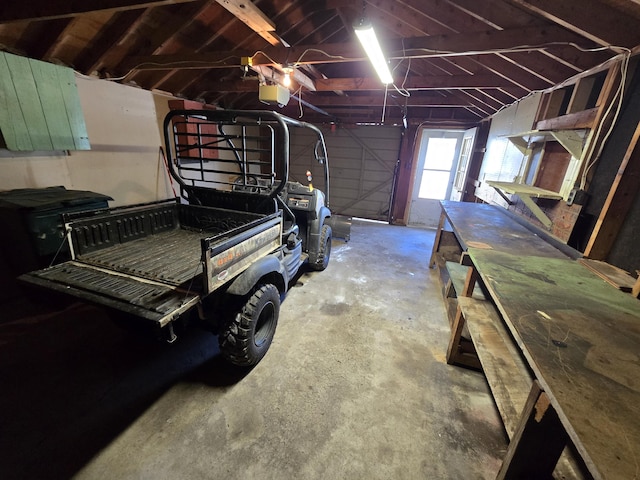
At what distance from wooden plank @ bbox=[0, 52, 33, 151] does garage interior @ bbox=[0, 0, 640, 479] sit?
0.06 ft

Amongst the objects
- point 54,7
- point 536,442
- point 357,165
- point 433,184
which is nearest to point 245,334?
point 536,442

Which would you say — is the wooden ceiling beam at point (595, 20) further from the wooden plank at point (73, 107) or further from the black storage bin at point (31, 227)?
the wooden plank at point (73, 107)

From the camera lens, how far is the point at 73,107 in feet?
10.2

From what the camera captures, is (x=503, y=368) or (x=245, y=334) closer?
(x=503, y=368)

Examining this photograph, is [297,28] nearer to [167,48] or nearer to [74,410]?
[167,48]

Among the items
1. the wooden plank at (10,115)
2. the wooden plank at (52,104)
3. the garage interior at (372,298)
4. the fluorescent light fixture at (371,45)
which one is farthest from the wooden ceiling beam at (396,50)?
the wooden plank at (10,115)

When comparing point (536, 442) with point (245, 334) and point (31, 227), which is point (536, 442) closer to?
point (245, 334)

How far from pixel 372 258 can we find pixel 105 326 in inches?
145

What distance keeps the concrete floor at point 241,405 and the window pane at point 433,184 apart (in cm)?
480

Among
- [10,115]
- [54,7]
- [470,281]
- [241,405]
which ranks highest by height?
[54,7]

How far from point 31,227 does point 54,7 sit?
6.23 feet

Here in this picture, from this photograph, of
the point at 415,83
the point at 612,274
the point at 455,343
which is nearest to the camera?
the point at 612,274

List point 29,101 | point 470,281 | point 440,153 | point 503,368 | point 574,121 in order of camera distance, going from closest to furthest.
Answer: point 503,368
point 470,281
point 574,121
point 29,101
point 440,153

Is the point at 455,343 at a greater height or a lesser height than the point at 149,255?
lesser
